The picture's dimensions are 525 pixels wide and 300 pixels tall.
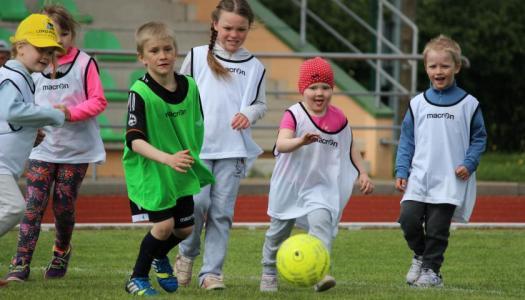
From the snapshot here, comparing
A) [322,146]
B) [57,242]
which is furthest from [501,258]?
[57,242]

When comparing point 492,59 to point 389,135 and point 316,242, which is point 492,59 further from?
point 316,242

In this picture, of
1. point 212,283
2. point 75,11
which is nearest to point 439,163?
point 212,283

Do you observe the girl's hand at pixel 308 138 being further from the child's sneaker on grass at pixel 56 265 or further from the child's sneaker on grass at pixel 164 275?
the child's sneaker on grass at pixel 56 265

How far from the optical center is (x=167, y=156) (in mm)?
7512

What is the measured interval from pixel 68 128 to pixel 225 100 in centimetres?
122

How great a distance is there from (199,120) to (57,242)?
1.85 meters

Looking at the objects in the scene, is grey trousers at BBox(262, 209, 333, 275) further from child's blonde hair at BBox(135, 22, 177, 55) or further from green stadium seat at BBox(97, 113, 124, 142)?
green stadium seat at BBox(97, 113, 124, 142)

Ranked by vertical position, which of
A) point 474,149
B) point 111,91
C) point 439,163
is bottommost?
point 111,91

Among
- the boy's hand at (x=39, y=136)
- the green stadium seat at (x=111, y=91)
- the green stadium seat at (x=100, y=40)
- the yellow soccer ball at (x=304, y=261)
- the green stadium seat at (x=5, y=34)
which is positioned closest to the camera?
the yellow soccer ball at (x=304, y=261)

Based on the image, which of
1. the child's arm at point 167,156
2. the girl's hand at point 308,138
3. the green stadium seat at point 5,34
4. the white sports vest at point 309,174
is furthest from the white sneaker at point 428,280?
the green stadium seat at point 5,34

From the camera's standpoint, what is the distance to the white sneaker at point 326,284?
8.09m

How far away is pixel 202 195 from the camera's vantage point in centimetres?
862

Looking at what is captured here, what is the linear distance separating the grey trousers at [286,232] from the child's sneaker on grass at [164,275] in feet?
2.32

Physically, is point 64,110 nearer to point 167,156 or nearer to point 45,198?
point 45,198
